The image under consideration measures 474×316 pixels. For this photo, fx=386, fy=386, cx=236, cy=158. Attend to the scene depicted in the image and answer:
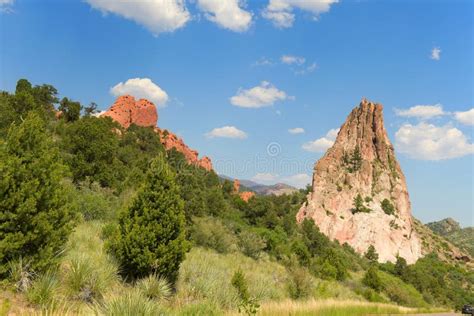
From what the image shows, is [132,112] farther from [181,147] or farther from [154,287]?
[154,287]

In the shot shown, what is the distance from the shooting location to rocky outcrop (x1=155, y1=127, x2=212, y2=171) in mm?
97000

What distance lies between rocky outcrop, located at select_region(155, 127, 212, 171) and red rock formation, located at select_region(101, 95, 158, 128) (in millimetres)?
4876

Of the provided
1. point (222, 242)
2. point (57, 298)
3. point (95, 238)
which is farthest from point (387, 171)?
point (57, 298)

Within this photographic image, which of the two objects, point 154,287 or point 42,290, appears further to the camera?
point 154,287

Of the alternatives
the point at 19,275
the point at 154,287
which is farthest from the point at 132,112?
the point at 19,275

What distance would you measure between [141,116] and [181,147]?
44.3 ft

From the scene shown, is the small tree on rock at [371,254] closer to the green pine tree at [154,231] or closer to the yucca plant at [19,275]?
the green pine tree at [154,231]

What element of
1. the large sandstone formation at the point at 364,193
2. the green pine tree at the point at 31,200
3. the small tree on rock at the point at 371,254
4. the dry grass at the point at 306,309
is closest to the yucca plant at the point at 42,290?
the green pine tree at the point at 31,200

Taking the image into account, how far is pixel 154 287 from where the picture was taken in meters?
13.0

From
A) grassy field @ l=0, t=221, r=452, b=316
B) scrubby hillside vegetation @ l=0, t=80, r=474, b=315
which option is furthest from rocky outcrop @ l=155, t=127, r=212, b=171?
grassy field @ l=0, t=221, r=452, b=316

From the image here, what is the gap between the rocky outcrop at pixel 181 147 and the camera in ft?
318

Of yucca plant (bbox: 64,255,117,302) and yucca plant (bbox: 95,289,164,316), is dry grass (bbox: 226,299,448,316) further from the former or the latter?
yucca plant (bbox: 64,255,117,302)

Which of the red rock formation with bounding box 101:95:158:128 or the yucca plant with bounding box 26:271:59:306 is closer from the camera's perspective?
the yucca plant with bounding box 26:271:59:306

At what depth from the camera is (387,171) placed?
3905 inches
